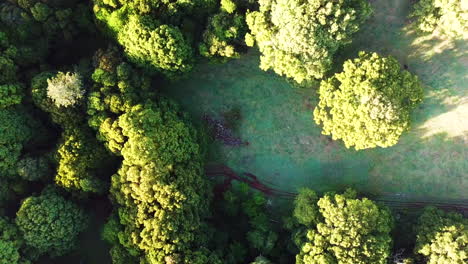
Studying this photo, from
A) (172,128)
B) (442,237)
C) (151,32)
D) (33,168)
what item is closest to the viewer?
(442,237)

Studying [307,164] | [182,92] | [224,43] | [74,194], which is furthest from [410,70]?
[74,194]

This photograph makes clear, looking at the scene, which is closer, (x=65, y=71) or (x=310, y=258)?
(x=310, y=258)

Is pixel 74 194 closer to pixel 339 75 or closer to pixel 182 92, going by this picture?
pixel 182 92

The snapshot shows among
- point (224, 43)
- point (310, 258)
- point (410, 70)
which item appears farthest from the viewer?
point (410, 70)

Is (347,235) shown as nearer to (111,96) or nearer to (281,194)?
(281,194)

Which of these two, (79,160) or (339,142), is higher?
(339,142)

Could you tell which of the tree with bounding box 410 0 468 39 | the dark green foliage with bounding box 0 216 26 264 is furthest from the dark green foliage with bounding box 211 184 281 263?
the tree with bounding box 410 0 468 39

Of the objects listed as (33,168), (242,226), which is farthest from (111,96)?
(242,226)
